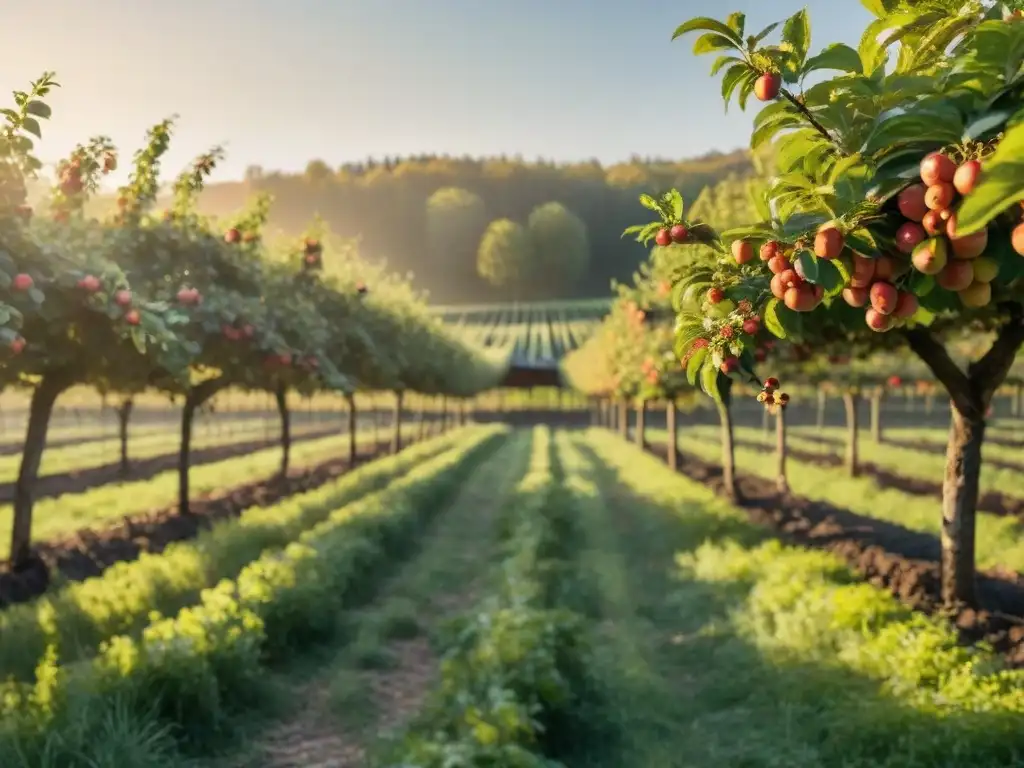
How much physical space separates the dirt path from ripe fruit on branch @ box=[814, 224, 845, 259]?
4.45m

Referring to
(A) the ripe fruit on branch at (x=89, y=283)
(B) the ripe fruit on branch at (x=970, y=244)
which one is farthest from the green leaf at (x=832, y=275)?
(A) the ripe fruit on branch at (x=89, y=283)

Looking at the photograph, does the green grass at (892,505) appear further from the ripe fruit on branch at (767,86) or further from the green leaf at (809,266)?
the ripe fruit on branch at (767,86)

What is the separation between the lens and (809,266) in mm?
2170

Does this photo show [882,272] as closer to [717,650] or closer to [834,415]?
[717,650]

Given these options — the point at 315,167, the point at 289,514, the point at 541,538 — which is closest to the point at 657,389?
the point at 541,538

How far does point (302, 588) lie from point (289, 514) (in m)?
4.77

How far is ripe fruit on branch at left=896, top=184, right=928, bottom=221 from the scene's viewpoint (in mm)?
2043

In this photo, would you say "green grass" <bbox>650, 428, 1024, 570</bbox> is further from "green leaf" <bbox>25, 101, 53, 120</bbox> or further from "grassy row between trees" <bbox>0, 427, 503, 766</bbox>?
"green leaf" <bbox>25, 101, 53, 120</bbox>

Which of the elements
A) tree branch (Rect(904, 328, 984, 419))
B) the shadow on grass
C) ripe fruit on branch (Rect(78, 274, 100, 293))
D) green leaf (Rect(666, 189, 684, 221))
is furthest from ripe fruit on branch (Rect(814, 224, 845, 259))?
ripe fruit on branch (Rect(78, 274, 100, 293))

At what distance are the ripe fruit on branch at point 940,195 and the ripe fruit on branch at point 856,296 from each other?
46 cm

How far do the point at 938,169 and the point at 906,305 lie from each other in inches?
19.9

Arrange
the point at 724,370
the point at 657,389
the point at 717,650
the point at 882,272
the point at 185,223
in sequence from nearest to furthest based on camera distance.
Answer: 1. the point at 882,272
2. the point at 724,370
3. the point at 717,650
4. the point at 185,223
5. the point at 657,389

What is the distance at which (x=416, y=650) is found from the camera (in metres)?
8.08

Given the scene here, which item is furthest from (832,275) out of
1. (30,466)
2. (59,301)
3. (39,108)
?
(30,466)
